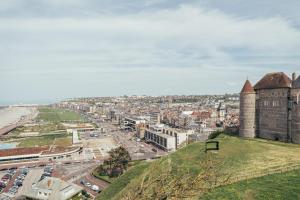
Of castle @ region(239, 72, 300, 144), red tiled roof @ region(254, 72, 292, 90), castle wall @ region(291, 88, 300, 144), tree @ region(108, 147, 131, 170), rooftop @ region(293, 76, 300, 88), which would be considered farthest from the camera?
tree @ region(108, 147, 131, 170)

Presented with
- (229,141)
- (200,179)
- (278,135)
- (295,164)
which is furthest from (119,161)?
(200,179)

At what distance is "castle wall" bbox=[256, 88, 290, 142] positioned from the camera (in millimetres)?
40594

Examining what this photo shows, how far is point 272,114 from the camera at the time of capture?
1672 inches

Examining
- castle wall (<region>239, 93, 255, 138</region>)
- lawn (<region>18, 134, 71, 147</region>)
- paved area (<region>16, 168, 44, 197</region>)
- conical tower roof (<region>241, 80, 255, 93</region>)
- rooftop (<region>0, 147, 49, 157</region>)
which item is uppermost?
conical tower roof (<region>241, 80, 255, 93</region>)

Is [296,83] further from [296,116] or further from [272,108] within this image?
[272,108]

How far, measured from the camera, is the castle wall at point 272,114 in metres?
40.6

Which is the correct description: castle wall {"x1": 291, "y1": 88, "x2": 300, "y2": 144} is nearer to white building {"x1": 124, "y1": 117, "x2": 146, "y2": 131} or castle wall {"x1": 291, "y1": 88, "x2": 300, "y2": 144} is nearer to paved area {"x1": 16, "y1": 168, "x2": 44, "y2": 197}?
paved area {"x1": 16, "y1": 168, "x2": 44, "y2": 197}

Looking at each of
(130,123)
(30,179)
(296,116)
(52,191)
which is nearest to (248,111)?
(296,116)

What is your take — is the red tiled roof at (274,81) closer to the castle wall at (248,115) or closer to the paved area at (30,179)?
the castle wall at (248,115)

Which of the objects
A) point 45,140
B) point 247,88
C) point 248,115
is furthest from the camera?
point 45,140

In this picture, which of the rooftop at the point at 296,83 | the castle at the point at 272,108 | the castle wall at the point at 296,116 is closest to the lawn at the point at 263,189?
the castle wall at the point at 296,116

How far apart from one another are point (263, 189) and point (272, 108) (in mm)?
20016

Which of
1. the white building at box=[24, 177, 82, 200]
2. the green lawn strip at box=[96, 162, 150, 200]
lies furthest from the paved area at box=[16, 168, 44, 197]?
the green lawn strip at box=[96, 162, 150, 200]

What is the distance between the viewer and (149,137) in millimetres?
99312
